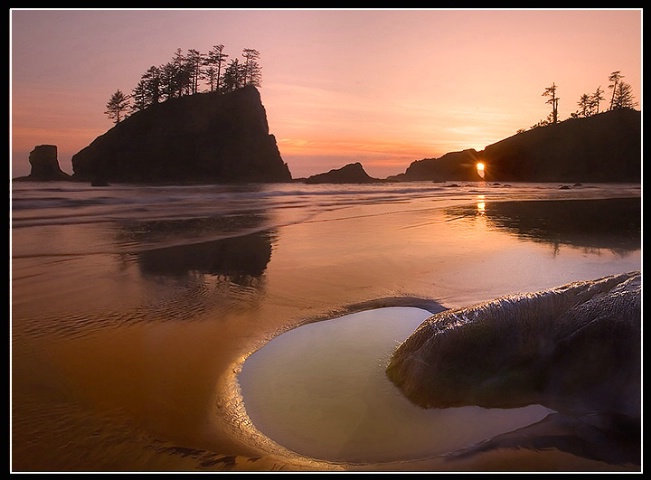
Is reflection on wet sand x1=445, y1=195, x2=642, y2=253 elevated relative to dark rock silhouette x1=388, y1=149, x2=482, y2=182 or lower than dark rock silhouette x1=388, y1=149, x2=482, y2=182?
lower

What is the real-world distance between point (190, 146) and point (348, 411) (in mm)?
55173

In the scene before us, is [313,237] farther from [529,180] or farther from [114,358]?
[529,180]

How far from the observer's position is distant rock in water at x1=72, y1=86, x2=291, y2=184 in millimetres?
51031

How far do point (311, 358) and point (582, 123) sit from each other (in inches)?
3021

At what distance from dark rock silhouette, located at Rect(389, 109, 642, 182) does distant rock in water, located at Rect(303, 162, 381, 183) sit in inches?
993

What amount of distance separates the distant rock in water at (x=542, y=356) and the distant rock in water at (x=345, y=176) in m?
54.4

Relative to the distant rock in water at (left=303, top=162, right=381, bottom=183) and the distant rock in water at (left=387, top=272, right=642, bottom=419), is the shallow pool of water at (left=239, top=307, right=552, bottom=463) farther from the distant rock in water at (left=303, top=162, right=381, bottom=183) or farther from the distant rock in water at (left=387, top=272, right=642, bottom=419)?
the distant rock in water at (left=303, top=162, right=381, bottom=183)

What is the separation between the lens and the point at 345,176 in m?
61.8

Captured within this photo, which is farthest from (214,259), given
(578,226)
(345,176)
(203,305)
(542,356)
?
(345,176)

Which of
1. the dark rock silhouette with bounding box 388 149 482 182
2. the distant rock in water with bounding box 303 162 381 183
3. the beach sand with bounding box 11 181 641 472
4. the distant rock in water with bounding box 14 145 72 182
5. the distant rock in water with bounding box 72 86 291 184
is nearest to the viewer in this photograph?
the beach sand with bounding box 11 181 641 472

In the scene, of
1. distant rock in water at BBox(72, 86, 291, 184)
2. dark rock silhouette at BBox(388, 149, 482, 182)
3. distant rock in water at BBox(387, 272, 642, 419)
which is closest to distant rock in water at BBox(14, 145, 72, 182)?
distant rock in water at BBox(72, 86, 291, 184)

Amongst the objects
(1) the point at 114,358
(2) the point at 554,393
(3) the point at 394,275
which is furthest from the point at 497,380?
(3) the point at 394,275

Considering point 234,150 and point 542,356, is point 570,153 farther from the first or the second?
point 542,356

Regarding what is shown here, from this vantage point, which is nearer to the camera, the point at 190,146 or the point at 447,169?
the point at 190,146
